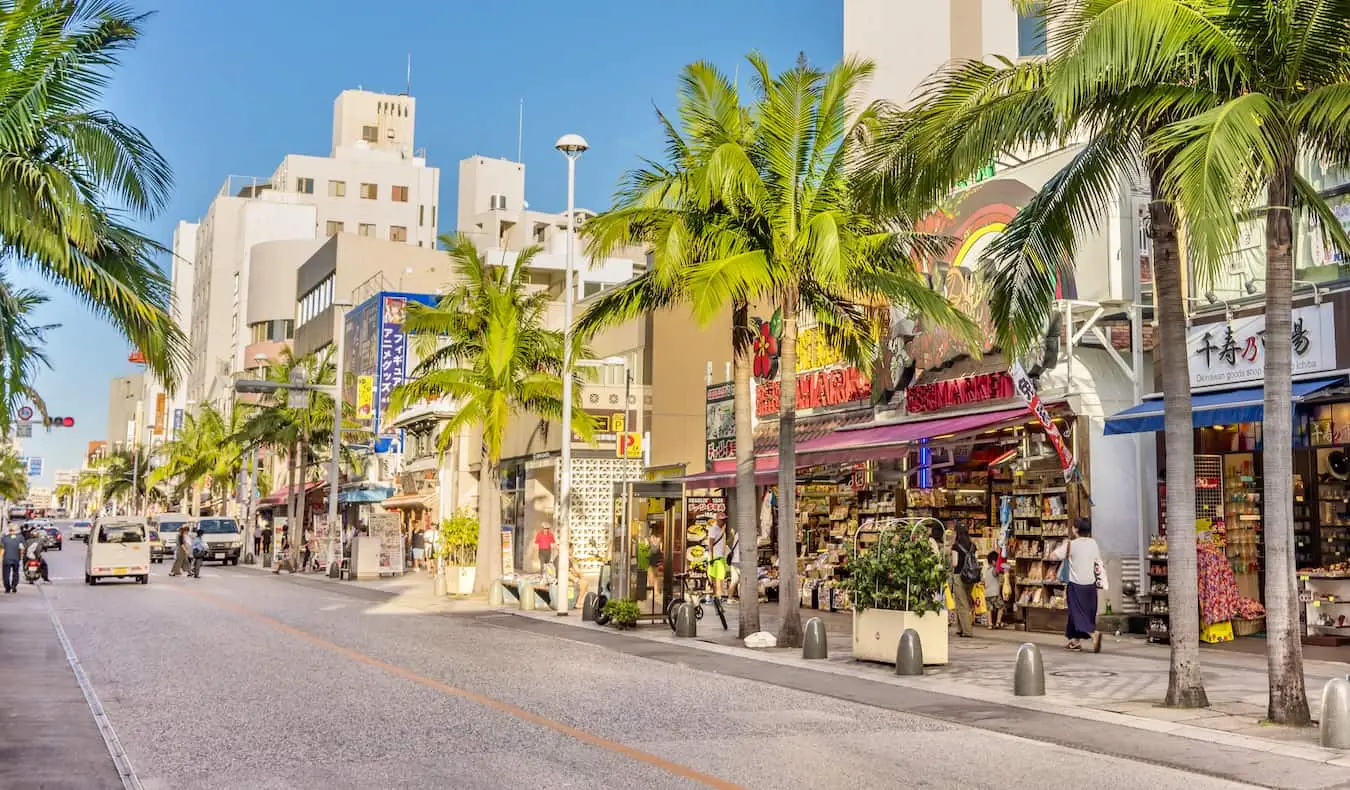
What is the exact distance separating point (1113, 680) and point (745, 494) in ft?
22.8

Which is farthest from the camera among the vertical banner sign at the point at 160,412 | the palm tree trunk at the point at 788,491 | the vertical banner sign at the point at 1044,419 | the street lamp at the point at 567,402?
the vertical banner sign at the point at 160,412

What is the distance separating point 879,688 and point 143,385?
192 meters

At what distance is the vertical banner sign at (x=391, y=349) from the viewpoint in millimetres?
55312

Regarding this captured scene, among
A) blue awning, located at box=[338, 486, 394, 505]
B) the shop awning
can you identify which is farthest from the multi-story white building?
blue awning, located at box=[338, 486, 394, 505]

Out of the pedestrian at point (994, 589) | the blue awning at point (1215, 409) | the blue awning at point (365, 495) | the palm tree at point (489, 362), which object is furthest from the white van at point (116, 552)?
the blue awning at point (1215, 409)

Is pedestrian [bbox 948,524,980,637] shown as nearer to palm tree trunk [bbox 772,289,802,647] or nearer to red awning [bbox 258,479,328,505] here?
palm tree trunk [bbox 772,289,802,647]

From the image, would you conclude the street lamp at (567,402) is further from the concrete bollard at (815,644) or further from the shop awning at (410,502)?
the shop awning at (410,502)

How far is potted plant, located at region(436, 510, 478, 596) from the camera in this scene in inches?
1296

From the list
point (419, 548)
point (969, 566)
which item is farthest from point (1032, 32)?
point (419, 548)

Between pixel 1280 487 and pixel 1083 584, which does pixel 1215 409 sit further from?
pixel 1280 487

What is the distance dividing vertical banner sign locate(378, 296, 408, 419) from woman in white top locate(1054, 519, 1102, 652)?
40.7 meters

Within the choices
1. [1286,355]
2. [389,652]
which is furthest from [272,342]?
[1286,355]

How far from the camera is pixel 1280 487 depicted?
37.7 feet

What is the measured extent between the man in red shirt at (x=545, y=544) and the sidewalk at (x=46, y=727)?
20.9m
